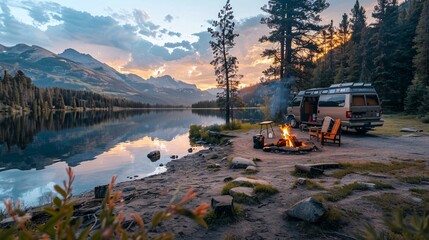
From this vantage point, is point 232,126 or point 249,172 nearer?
point 249,172

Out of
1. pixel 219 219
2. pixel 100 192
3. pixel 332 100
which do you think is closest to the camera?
pixel 219 219

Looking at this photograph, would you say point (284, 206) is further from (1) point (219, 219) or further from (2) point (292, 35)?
(2) point (292, 35)

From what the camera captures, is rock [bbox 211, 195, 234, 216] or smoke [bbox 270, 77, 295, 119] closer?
rock [bbox 211, 195, 234, 216]

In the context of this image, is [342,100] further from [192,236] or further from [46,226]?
[46,226]

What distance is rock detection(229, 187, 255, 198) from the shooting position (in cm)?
630

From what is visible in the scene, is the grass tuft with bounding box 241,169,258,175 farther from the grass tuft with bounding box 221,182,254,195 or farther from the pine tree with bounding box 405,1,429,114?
the pine tree with bounding box 405,1,429,114

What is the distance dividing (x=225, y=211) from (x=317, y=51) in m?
27.3

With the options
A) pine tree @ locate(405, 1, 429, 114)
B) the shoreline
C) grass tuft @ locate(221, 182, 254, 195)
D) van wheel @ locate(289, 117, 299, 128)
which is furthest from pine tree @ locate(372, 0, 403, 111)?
grass tuft @ locate(221, 182, 254, 195)

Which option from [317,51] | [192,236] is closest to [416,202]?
[192,236]

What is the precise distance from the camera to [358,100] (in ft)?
55.2

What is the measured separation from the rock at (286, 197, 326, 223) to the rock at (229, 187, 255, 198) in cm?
134

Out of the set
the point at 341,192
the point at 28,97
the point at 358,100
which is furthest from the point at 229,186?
the point at 28,97

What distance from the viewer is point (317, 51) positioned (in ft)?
92.5

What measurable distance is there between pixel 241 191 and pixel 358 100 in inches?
552
